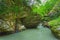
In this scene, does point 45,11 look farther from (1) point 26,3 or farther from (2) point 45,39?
(2) point 45,39

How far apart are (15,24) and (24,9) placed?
106 inches

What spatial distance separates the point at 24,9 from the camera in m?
19.9

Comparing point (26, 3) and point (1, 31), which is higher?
point (26, 3)

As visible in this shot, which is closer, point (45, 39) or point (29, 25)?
point (45, 39)

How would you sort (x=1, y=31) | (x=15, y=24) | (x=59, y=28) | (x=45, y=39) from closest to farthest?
(x=59, y=28), (x=45, y=39), (x=1, y=31), (x=15, y=24)

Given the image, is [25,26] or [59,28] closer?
[59,28]

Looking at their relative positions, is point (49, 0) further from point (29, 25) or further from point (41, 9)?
point (29, 25)

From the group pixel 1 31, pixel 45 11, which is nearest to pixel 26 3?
pixel 1 31

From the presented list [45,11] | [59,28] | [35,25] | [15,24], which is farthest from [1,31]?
[45,11]

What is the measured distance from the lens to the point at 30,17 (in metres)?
20.7

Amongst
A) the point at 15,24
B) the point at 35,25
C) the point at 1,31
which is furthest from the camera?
the point at 35,25

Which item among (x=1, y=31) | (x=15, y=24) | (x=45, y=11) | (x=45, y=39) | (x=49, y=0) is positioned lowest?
(x=45, y=39)

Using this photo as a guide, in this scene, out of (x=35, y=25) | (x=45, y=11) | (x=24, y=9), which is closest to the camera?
(x=24, y=9)

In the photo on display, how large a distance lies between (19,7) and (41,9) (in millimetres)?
16848
